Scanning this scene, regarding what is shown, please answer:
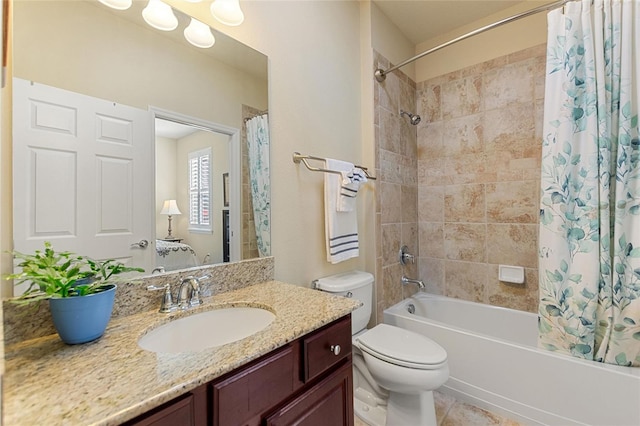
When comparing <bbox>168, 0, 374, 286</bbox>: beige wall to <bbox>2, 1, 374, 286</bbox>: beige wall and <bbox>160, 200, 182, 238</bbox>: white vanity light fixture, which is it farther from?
<bbox>160, 200, 182, 238</bbox>: white vanity light fixture

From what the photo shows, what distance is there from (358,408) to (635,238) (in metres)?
1.61

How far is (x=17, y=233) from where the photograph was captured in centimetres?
77

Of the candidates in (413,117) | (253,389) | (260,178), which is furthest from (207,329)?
(413,117)

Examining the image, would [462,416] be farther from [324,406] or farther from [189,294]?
[189,294]

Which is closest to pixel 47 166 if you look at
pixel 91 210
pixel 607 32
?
pixel 91 210

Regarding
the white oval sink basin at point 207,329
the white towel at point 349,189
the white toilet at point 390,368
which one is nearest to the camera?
the white oval sink basin at point 207,329

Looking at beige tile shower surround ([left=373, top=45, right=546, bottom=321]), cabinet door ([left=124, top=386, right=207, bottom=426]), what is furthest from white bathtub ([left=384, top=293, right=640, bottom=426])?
cabinet door ([left=124, top=386, right=207, bottom=426])

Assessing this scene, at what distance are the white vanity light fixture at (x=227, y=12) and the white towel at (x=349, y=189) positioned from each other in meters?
0.89

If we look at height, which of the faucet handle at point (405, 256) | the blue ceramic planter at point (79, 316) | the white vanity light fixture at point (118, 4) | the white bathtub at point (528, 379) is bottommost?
the white bathtub at point (528, 379)

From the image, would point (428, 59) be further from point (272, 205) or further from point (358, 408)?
point (358, 408)

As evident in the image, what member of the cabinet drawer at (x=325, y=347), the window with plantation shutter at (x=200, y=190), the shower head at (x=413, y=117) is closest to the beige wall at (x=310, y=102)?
the window with plantation shutter at (x=200, y=190)

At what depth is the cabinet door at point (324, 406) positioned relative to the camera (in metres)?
0.79

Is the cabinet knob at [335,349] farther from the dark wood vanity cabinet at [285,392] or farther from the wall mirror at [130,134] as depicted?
the wall mirror at [130,134]

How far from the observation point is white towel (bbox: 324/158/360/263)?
1.61 metres
